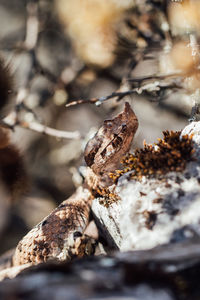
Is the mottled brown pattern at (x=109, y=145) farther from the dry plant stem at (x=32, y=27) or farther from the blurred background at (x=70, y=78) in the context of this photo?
the dry plant stem at (x=32, y=27)

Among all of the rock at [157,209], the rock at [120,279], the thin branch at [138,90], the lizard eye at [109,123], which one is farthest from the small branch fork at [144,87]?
the rock at [120,279]

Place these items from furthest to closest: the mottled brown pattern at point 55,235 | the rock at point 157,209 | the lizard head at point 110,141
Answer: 1. the lizard head at point 110,141
2. the mottled brown pattern at point 55,235
3. the rock at point 157,209

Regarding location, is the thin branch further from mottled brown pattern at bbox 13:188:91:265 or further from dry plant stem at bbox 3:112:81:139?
mottled brown pattern at bbox 13:188:91:265

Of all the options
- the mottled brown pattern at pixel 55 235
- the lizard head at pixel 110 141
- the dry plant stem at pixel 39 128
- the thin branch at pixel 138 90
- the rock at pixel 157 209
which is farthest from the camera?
the dry plant stem at pixel 39 128

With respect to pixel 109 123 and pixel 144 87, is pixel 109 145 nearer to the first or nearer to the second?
pixel 109 123

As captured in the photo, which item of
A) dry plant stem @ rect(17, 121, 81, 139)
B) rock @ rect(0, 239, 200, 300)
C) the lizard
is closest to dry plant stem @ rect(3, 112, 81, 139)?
dry plant stem @ rect(17, 121, 81, 139)

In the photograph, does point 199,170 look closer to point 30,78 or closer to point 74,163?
point 74,163
